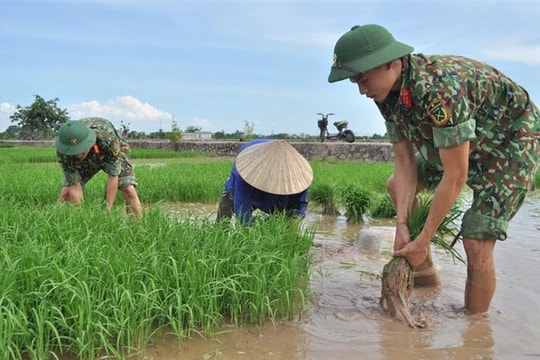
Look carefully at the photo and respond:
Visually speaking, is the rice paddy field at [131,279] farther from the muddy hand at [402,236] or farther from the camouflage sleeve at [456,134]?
the camouflage sleeve at [456,134]

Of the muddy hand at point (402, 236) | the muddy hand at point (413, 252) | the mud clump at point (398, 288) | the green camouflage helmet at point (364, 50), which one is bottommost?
the mud clump at point (398, 288)

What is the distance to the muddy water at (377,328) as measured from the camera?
2.26 m

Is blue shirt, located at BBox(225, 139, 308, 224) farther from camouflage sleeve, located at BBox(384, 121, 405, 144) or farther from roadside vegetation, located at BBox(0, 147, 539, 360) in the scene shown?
camouflage sleeve, located at BBox(384, 121, 405, 144)

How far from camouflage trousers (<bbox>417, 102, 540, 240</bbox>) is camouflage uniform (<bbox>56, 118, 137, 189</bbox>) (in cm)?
311

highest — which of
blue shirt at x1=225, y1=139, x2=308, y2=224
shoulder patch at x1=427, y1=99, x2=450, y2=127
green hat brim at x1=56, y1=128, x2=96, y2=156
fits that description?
shoulder patch at x1=427, y1=99, x2=450, y2=127

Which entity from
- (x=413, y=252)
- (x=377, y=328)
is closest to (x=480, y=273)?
(x=413, y=252)

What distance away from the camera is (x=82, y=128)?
13.3ft

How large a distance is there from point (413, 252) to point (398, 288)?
0.74ft

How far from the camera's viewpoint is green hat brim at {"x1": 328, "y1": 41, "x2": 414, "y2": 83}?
85.4 inches

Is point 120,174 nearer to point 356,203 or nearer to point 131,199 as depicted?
point 131,199

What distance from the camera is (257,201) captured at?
3578mm

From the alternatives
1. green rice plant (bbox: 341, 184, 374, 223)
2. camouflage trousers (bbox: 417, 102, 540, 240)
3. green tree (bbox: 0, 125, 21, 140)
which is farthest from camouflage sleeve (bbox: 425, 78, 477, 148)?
green tree (bbox: 0, 125, 21, 140)

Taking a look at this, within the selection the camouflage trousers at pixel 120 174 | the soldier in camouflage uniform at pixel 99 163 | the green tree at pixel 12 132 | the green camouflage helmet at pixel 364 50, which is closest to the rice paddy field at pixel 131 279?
the soldier in camouflage uniform at pixel 99 163

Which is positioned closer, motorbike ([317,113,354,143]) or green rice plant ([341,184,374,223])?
green rice plant ([341,184,374,223])
